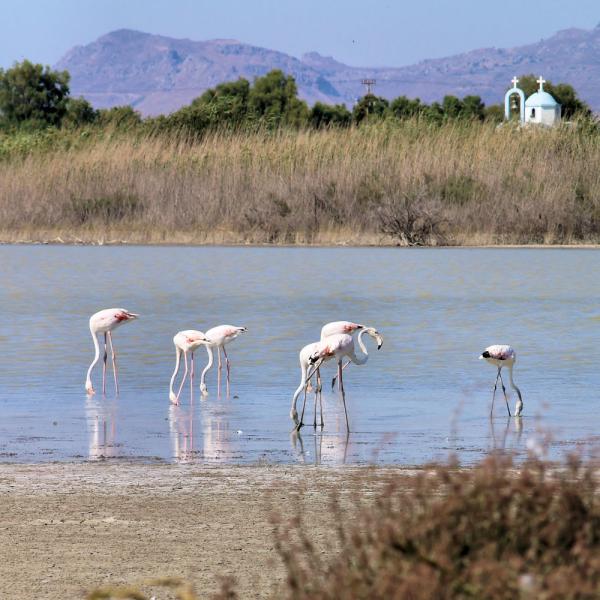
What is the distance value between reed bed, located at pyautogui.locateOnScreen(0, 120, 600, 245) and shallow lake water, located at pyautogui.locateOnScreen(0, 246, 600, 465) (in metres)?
1.85

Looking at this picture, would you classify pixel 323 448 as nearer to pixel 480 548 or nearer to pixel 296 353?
pixel 296 353

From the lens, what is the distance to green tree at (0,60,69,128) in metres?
67.2

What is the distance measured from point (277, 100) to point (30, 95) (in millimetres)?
11450

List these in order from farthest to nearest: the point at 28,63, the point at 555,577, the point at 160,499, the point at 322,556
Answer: the point at 28,63 → the point at 160,499 → the point at 322,556 → the point at 555,577

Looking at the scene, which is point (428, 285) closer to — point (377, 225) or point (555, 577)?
point (377, 225)

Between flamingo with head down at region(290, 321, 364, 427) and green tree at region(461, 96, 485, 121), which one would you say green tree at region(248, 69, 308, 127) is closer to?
green tree at region(461, 96, 485, 121)

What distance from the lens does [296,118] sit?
203 feet

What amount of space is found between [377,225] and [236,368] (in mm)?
22095

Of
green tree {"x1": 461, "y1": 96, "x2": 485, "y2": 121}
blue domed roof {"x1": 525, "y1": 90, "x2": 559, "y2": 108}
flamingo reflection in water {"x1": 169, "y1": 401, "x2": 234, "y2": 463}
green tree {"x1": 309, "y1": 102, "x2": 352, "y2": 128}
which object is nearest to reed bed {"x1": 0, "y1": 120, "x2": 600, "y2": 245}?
green tree {"x1": 309, "y1": 102, "x2": 352, "y2": 128}

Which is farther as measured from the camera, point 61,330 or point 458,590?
point 61,330

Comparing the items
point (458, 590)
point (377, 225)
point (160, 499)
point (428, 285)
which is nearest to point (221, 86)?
point (377, 225)

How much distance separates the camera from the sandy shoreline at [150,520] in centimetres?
650

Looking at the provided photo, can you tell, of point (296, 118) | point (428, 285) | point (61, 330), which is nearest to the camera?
point (61, 330)

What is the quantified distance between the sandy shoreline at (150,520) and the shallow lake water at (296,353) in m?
0.64
